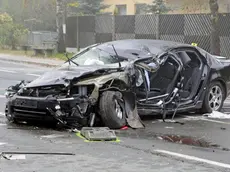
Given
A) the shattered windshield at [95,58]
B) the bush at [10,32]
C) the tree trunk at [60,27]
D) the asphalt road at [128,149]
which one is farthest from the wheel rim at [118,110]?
the bush at [10,32]

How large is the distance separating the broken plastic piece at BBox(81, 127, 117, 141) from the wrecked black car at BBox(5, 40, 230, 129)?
329 millimetres

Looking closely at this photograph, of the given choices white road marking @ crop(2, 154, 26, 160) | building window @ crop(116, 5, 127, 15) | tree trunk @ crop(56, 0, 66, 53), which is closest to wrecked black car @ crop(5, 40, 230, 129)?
white road marking @ crop(2, 154, 26, 160)

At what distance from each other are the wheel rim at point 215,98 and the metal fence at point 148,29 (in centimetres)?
1163

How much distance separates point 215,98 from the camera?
10367mm

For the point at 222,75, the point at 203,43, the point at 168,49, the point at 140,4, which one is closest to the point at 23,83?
the point at 168,49

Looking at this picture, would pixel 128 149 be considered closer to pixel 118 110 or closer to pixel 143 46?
pixel 118 110

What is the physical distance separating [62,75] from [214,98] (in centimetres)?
340

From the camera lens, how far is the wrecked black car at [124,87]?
8.16 meters

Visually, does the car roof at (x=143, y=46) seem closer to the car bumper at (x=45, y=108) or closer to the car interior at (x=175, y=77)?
the car interior at (x=175, y=77)

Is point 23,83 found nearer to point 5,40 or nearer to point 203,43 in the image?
point 203,43

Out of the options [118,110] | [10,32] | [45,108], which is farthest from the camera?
[10,32]

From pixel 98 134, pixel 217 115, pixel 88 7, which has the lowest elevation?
pixel 217 115

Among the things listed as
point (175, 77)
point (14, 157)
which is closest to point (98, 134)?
point (14, 157)

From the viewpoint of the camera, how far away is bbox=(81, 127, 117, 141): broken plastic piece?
24.5 feet
